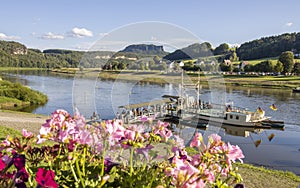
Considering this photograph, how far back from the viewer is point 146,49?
820cm

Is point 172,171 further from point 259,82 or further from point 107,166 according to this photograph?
point 259,82

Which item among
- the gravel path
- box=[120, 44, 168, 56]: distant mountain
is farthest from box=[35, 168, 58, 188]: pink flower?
the gravel path

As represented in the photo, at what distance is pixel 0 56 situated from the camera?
146 m

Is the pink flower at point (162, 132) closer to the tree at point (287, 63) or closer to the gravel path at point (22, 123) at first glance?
the gravel path at point (22, 123)

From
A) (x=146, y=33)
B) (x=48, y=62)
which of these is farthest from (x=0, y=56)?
(x=146, y=33)

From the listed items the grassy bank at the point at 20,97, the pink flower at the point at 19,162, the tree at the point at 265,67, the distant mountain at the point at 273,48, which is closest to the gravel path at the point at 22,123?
the pink flower at the point at 19,162

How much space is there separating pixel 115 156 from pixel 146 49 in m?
6.17

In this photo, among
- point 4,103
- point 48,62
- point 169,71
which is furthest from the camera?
point 48,62

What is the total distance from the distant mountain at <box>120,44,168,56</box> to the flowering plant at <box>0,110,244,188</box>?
556cm

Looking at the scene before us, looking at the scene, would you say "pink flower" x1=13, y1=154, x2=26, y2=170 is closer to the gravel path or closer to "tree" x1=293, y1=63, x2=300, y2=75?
the gravel path

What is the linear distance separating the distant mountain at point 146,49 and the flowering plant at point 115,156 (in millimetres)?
5563

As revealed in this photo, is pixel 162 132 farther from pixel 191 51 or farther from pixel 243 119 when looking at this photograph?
pixel 243 119

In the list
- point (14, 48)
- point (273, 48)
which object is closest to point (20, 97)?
point (273, 48)

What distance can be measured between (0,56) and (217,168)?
162976 millimetres
